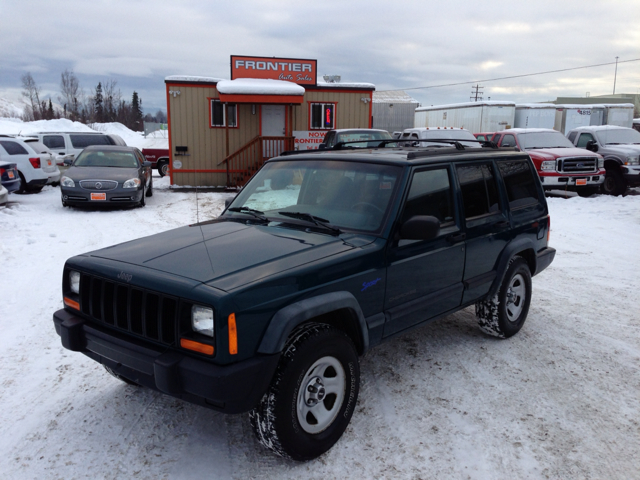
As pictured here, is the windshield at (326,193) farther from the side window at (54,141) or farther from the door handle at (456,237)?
the side window at (54,141)

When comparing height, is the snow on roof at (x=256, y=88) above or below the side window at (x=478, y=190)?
above

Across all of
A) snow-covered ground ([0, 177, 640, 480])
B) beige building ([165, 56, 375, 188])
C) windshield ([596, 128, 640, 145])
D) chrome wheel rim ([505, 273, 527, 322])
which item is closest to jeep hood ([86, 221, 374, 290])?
snow-covered ground ([0, 177, 640, 480])

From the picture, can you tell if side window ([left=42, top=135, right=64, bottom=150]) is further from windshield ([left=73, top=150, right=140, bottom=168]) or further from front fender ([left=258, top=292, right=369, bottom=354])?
front fender ([left=258, top=292, right=369, bottom=354])

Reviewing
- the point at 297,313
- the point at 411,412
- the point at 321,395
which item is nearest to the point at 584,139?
the point at 411,412

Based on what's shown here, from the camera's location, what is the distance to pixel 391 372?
4184mm

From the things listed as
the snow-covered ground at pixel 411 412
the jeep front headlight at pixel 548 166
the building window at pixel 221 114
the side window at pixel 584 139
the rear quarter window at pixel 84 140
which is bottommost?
the snow-covered ground at pixel 411 412

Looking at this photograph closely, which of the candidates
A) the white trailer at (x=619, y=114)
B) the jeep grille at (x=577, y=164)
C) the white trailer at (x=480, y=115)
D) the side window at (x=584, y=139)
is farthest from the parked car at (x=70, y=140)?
the white trailer at (x=619, y=114)

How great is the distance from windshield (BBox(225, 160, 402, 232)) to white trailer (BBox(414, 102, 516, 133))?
23.8m

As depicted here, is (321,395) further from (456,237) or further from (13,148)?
(13,148)

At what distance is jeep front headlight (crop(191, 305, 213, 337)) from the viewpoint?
263cm

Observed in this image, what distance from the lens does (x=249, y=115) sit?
18109 millimetres

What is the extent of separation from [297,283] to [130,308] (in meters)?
0.99

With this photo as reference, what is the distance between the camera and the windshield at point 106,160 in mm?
12969

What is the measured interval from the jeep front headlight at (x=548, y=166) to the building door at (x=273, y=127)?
28.8ft
